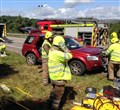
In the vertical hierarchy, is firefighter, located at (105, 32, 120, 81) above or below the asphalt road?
above

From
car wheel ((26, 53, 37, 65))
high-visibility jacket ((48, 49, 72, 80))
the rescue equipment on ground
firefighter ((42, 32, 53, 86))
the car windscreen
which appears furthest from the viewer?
car wheel ((26, 53, 37, 65))

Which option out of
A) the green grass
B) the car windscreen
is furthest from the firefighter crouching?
the car windscreen

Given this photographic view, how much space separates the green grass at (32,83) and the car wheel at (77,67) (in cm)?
23

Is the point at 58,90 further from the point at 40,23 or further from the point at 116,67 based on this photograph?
the point at 40,23

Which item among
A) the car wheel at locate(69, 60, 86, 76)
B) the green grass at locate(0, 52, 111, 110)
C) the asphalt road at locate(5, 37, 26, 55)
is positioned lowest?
the green grass at locate(0, 52, 111, 110)

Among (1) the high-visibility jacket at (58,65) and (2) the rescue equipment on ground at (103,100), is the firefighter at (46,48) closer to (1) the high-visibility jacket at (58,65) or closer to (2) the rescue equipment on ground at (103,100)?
(1) the high-visibility jacket at (58,65)

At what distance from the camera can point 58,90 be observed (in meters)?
7.32

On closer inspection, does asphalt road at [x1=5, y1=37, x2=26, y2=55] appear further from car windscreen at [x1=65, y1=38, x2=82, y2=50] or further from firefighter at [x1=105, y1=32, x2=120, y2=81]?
firefighter at [x1=105, y1=32, x2=120, y2=81]

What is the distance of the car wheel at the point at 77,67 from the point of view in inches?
467

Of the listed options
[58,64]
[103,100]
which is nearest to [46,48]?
[58,64]

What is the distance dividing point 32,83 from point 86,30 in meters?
9.81

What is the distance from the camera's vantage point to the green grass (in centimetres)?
866

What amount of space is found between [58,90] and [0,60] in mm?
8600

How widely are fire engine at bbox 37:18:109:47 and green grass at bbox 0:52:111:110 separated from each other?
247 inches
